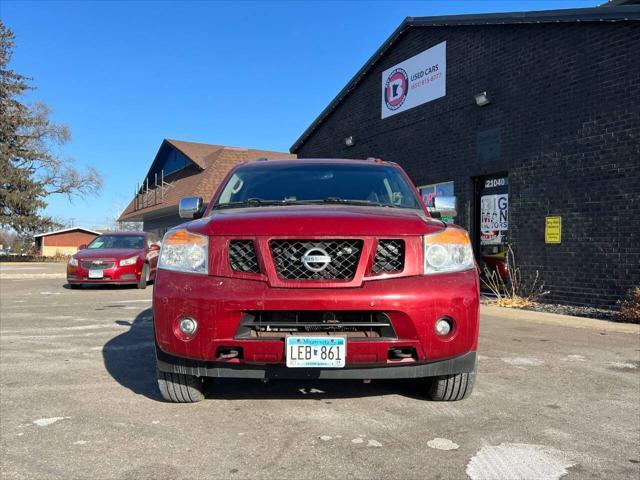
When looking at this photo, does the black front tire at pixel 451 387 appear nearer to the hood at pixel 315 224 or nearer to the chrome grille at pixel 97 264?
the hood at pixel 315 224

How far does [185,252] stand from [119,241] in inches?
437

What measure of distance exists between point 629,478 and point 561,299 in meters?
7.98

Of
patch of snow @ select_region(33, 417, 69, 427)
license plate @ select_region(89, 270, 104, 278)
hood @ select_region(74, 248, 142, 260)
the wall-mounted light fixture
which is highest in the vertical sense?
the wall-mounted light fixture

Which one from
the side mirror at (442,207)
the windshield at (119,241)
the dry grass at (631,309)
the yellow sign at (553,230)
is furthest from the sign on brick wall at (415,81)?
the side mirror at (442,207)

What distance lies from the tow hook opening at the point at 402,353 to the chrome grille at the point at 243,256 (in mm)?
894

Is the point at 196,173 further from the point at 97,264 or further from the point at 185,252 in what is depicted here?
the point at 185,252

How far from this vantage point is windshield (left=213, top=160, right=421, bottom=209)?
416cm

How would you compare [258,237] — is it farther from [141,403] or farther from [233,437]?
[141,403]

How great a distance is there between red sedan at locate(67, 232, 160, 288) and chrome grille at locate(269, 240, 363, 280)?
31.8 ft

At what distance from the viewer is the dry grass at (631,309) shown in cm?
779

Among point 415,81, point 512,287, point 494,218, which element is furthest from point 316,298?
point 415,81

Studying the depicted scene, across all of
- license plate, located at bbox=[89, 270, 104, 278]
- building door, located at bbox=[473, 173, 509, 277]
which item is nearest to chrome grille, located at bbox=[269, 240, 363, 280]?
building door, located at bbox=[473, 173, 509, 277]

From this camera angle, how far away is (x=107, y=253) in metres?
12.4

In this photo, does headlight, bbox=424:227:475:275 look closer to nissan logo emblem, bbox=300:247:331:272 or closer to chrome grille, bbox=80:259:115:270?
nissan logo emblem, bbox=300:247:331:272
